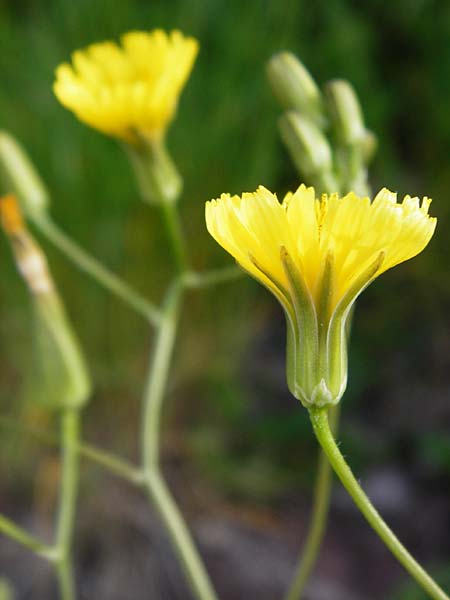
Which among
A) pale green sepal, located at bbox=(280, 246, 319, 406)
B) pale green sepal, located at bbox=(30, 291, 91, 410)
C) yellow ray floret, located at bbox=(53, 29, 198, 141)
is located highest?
yellow ray floret, located at bbox=(53, 29, 198, 141)

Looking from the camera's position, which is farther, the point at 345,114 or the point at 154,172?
the point at 154,172

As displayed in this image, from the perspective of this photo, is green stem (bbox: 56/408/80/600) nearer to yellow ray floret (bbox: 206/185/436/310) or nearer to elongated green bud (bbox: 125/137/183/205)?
elongated green bud (bbox: 125/137/183/205)

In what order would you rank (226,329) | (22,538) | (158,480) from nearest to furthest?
(22,538), (158,480), (226,329)

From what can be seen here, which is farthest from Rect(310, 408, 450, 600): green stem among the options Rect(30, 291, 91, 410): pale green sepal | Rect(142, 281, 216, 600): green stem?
Rect(30, 291, 91, 410): pale green sepal

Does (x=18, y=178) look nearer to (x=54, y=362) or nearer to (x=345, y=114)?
(x=54, y=362)

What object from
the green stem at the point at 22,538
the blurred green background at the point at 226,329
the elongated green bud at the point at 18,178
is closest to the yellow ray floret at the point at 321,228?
the green stem at the point at 22,538

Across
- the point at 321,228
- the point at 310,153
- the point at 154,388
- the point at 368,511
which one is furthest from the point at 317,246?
the point at 154,388

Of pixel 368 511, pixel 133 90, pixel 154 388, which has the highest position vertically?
pixel 133 90
